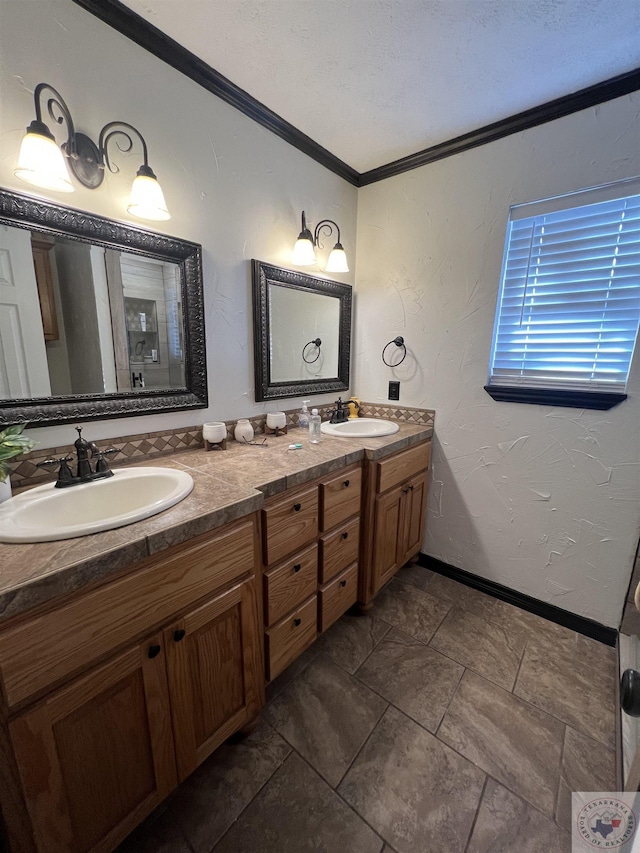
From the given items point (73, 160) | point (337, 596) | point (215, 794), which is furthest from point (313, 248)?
point (215, 794)

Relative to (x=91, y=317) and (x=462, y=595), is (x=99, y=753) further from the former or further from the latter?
(x=462, y=595)

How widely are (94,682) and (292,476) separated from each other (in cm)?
73

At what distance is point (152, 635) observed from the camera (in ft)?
2.77

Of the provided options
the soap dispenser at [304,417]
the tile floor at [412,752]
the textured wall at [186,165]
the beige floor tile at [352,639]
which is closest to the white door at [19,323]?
the textured wall at [186,165]

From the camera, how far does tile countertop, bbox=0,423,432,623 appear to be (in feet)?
2.16

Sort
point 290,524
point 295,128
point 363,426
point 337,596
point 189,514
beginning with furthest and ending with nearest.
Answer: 1. point 363,426
2. point 295,128
3. point 337,596
4. point 290,524
5. point 189,514

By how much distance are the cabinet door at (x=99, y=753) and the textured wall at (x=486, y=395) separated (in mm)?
1691

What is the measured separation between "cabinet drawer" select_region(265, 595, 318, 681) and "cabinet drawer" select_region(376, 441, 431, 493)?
23.8 inches

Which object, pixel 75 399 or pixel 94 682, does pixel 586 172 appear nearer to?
pixel 75 399

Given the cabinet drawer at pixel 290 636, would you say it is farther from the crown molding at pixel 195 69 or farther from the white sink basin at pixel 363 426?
the crown molding at pixel 195 69

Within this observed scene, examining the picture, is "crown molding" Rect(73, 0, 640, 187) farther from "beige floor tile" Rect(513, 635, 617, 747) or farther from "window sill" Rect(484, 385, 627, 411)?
"beige floor tile" Rect(513, 635, 617, 747)

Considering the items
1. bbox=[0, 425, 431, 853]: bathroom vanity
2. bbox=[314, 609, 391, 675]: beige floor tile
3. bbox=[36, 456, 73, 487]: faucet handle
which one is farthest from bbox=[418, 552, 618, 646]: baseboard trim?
bbox=[36, 456, 73, 487]: faucet handle

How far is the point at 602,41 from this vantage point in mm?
1201

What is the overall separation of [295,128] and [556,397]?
72.0 inches
